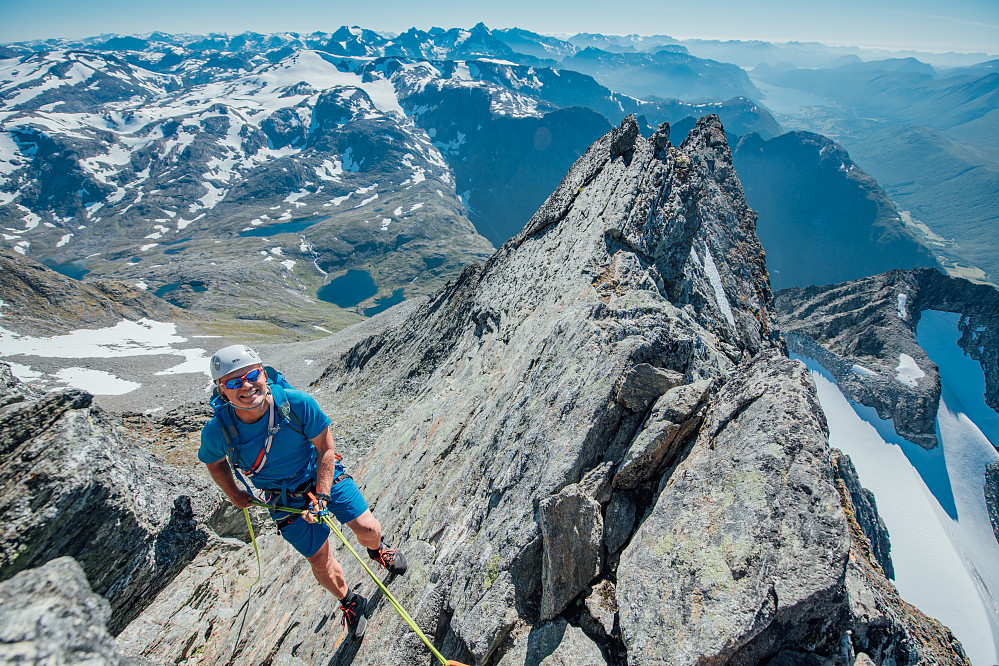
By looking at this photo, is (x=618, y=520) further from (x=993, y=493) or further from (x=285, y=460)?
(x=993, y=493)

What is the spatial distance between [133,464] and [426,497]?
840cm

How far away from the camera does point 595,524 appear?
24.8ft

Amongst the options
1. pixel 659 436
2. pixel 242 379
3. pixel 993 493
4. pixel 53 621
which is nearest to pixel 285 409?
pixel 242 379

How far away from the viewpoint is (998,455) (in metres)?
49.2

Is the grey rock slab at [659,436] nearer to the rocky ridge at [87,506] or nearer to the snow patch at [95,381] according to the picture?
the rocky ridge at [87,506]

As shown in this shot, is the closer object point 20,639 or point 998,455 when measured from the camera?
point 20,639

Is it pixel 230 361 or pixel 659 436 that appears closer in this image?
pixel 230 361

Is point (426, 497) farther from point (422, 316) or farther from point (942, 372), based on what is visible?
point (942, 372)

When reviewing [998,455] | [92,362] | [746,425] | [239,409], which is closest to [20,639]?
[239,409]

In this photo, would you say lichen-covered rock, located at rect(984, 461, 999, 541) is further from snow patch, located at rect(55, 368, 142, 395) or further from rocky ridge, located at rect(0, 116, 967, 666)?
snow patch, located at rect(55, 368, 142, 395)

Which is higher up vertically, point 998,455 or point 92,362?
point 998,455

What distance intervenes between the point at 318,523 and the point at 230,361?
4101mm

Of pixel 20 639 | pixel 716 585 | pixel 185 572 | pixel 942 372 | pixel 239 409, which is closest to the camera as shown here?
pixel 20 639

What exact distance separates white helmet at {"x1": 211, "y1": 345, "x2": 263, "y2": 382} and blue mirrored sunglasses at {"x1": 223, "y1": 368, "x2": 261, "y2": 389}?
14 centimetres
